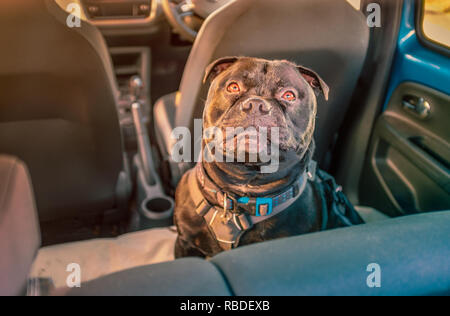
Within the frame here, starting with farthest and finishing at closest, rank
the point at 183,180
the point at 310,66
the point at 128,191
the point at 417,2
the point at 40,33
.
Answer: the point at 128,191 < the point at 417,2 < the point at 183,180 < the point at 310,66 < the point at 40,33

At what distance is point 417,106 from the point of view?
1.66 meters

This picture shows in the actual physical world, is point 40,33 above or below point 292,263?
above

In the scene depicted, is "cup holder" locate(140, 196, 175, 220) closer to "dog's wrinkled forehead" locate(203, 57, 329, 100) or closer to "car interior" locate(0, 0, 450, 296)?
"car interior" locate(0, 0, 450, 296)

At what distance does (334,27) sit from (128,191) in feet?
4.96

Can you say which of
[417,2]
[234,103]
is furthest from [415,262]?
[417,2]

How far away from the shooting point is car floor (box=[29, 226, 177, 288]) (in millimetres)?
1348

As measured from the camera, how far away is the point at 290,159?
3.91 feet

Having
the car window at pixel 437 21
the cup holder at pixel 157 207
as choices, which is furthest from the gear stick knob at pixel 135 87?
the car window at pixel 437 21

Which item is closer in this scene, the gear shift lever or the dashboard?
the gear shift lever

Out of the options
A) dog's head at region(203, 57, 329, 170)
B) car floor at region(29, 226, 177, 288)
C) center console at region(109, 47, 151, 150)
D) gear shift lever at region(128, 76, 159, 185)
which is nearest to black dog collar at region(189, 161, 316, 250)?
dog's head at region(203, 57, 329, 170)

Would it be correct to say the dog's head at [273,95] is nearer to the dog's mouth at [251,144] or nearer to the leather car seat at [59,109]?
the dog's mouth at [251,144]

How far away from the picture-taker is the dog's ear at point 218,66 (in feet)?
4.11

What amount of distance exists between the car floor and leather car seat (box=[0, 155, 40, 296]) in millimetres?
205
